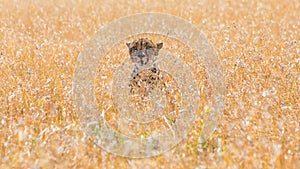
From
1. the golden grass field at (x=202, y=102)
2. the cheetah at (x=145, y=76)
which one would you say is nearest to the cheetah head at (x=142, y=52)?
the cheetah at (x=145, y=76)

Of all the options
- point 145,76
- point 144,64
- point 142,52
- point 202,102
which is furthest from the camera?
point 142,52

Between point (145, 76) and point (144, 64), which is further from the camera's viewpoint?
point (144, 64)

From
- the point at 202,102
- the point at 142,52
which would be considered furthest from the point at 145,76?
the point at 202,102

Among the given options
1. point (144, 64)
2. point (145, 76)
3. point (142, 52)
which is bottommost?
point (145, 76)

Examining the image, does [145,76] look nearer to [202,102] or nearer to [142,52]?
[142,52]

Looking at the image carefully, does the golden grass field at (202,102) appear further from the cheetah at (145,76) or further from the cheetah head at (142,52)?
the cheetah head at (142,52)

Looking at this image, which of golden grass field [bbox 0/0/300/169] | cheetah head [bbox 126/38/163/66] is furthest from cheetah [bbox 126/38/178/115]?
golden grass field [bbox 0/0/300/169]

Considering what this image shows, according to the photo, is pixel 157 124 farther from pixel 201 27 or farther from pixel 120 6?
pixel 120 6
